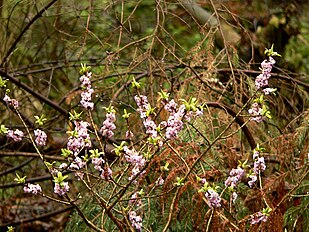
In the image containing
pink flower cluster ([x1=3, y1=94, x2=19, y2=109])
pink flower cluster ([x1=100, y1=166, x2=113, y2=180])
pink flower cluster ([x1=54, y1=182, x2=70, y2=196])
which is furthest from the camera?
pink flower cluster ([x1=3, y1=94, x2=19, y2=109])

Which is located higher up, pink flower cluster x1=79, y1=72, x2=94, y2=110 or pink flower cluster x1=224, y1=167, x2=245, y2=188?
pink flower cluster x1=79, y1=72, x2=94, y2=110

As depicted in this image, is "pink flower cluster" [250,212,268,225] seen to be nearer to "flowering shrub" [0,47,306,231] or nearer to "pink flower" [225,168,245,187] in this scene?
"flowering shrub" [0,47,306,231]

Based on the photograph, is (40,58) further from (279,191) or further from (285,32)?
(279,191)

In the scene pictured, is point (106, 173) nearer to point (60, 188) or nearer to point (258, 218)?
point (60, 188)

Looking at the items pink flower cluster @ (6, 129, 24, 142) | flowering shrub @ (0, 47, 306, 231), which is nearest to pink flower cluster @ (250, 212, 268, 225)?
flowering shrub @ (0, 47, 306, 231)

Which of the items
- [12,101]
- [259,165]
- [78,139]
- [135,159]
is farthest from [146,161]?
[12,101]

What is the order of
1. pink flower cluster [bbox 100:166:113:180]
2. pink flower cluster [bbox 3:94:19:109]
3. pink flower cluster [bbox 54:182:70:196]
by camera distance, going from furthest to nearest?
pink flower cluster [bbox 3:94:19:109] < pink flower cluster [bbox 100:166:113:180] < pink flower cluster [bbox 54:182:70:196]

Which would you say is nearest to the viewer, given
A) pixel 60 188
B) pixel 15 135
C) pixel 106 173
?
pixel 60 188

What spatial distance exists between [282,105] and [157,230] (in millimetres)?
1290

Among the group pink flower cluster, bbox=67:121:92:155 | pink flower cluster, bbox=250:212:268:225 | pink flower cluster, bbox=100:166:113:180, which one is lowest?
pink flower cluster, bbox=250:212:268:225

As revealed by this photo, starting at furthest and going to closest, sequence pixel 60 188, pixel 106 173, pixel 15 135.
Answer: pixel 15 135
pixel 106 173
pixel 60 188

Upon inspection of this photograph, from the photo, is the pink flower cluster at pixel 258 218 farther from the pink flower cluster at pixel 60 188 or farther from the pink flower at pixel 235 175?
the pink flower cluster at pixel 60 188

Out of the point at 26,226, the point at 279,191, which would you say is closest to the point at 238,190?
the point at 279,191

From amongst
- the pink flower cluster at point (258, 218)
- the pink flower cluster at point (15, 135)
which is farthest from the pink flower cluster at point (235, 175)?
the pink flower cluster at point (15, 135)
